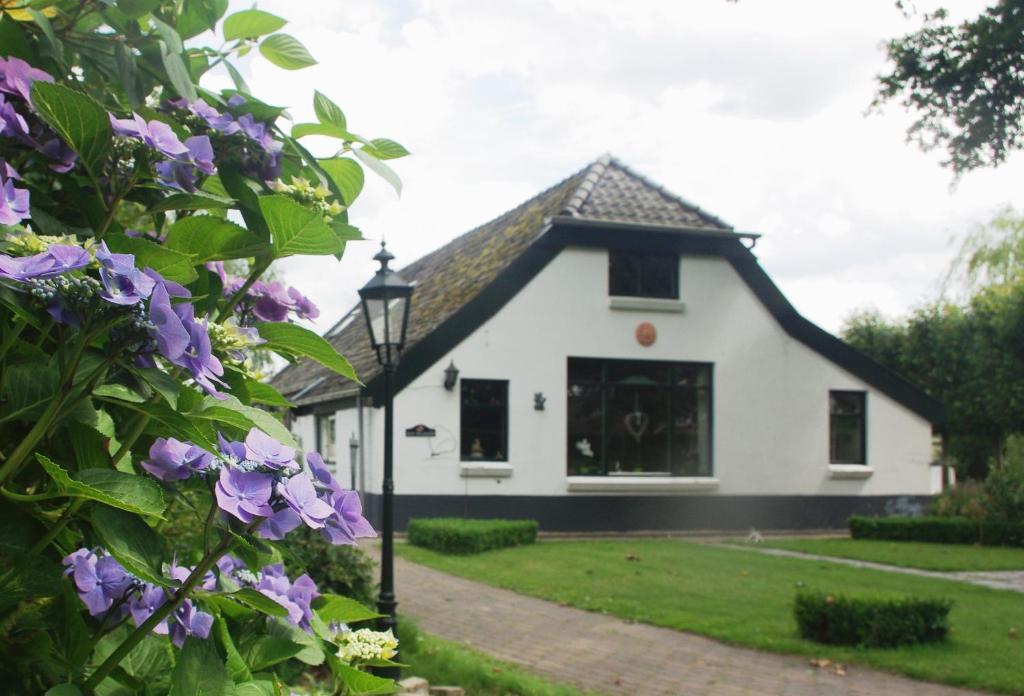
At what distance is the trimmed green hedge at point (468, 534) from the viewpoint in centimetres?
1463

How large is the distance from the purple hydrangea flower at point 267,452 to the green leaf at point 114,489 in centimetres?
12

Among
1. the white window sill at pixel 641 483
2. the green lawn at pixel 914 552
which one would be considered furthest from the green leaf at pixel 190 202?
the white window sill at pixel 641 483

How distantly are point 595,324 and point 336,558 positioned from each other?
1162 centimetres

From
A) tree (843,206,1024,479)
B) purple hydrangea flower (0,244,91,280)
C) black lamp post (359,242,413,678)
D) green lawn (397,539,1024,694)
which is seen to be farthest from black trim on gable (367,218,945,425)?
purple hydrangea flower (0,244,91,280)

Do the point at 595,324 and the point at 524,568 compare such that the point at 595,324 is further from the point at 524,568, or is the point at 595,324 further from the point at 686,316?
the point at 524,568

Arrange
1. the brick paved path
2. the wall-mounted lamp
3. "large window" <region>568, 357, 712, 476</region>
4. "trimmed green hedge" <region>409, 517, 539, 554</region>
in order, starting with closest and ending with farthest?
the brick paved path, "trimmed green hedge" <region>409, 517, 539, 554</region>, the wall-mounted lamp, "large window" <region>568, 357, 712, 476</region>

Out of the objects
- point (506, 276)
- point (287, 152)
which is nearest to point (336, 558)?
point (287, 152)

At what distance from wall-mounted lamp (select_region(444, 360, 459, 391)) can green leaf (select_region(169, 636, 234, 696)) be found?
15.7 metres

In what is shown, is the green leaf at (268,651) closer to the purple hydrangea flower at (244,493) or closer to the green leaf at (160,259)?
the purple hydrangea flower at (244,493)

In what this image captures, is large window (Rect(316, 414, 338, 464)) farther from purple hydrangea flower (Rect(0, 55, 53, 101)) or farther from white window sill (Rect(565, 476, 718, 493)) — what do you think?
purple hydrangea flower (Rect(0, 55, 53, 101))

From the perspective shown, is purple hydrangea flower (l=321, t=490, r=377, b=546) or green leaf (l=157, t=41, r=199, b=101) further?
green leaf (l=157, t=41, r=199, b=101)

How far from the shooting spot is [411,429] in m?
16.8

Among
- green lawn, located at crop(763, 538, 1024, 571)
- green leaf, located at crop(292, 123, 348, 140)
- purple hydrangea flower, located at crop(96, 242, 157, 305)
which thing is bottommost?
green lawn, located at crop(763, 538, 1024, 571)

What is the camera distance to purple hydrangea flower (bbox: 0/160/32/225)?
1209 millimetres
